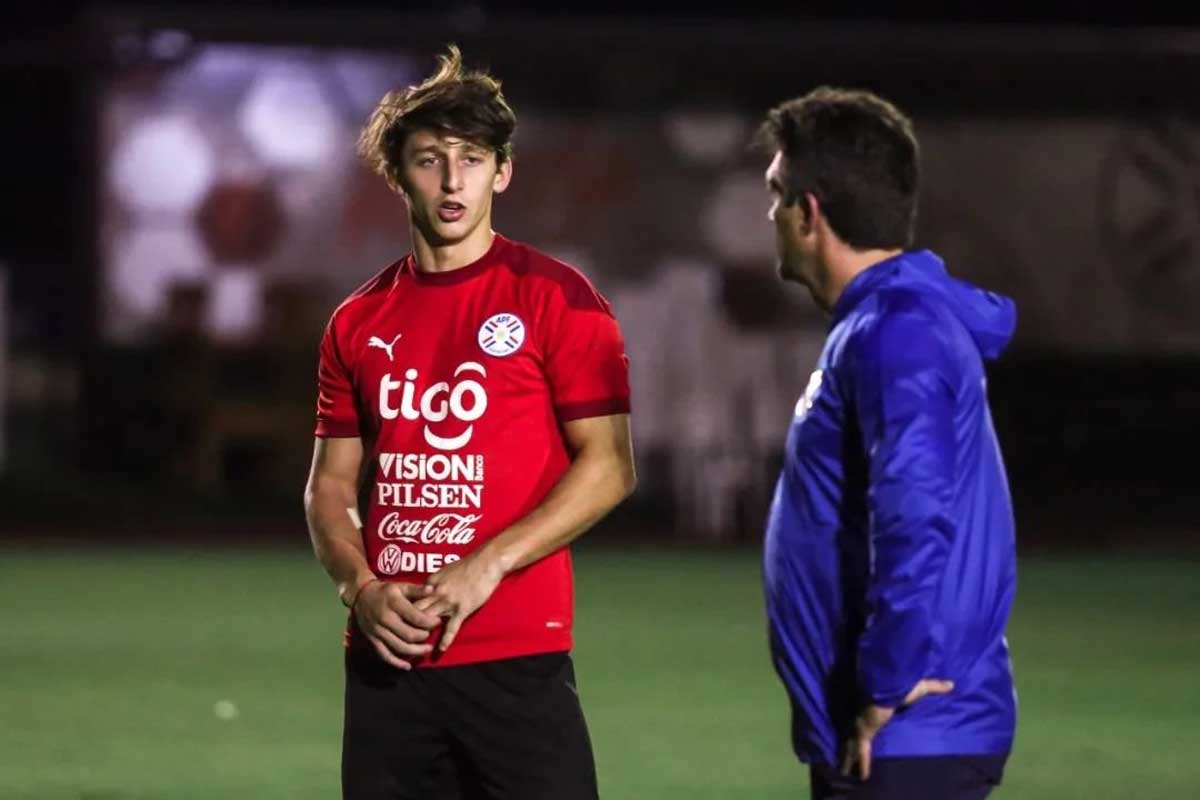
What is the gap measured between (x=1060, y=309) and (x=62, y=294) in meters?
18.5

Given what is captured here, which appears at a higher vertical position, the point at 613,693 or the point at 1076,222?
the point at 1076,222

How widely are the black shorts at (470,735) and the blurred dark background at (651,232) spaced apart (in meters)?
14.7

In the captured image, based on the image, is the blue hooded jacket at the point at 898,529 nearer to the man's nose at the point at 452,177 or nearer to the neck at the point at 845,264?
the neck at the point at 845,264

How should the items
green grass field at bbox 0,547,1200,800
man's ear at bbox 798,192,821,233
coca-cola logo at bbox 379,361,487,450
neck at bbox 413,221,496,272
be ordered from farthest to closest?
green grass field at bbox 0,547,1200,800 → neck at bbox 413,221,496,272 → coca-cola logo at bbox 379,361,487,450 → man's ear at bbox 798,192,821,233

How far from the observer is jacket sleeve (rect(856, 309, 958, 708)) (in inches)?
141

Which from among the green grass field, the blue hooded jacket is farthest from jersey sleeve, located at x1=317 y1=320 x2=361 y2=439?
the green grass field

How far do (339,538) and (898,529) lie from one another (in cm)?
151

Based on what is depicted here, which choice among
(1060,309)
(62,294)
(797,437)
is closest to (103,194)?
(1060,309)

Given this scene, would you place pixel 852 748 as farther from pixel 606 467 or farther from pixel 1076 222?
pixel 1076 222

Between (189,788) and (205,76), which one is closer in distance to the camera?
(189,788)

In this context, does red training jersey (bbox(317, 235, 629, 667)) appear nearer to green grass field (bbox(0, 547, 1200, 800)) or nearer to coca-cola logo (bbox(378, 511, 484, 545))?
coca-cola logo (bbox(378, 511, 484, 545))

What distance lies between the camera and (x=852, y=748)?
373 cm

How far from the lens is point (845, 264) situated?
3.86 meters

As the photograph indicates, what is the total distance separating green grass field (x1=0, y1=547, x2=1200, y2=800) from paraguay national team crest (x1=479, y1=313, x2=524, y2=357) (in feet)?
11.8
